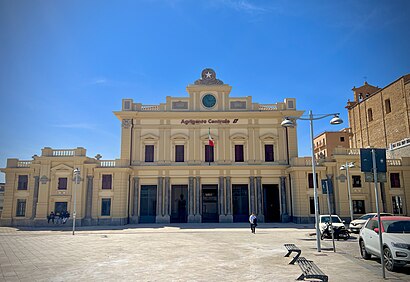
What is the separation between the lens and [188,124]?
37156 millimetres

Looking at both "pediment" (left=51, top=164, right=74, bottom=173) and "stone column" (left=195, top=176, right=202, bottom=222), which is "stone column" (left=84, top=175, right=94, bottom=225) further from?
"stone column" (left=195, top=176, right=202, bottom=222)

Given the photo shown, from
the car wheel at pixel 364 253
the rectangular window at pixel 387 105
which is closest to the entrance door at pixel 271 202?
the rectangular window at pixel 387 105

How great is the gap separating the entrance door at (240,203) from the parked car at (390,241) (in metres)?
23.1

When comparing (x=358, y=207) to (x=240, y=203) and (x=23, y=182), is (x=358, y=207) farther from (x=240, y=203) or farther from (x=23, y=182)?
(x=23, y=182)

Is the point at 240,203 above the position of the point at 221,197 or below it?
below

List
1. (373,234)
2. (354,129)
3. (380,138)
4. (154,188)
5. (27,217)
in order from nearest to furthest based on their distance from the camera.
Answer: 1. (373,234)
2. (27,217)
3. (154,188)
4. (380,138)
5. (354,129)

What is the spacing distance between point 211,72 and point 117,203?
18682 mm

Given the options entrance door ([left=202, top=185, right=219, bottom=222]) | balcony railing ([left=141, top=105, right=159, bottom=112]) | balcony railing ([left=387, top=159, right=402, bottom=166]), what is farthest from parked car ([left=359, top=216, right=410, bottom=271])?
balcony railing ([left=141, top=105, right=159, bottom=112])

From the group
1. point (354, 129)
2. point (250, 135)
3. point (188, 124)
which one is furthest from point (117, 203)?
point (354, 129)

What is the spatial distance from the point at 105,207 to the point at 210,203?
449 inches

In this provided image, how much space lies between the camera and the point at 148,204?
117 feet

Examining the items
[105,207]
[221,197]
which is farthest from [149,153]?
[221,197]

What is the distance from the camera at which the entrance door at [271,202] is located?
35750 mm

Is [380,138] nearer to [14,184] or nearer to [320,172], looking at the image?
[320,172]
